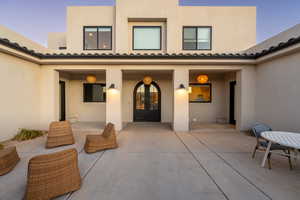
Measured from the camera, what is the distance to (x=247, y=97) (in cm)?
661

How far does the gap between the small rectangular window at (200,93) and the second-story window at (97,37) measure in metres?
6.47

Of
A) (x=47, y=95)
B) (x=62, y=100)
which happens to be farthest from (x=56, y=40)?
(x=47, y=95)

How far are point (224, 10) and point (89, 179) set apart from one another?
11.7 m

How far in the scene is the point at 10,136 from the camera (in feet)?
17.1

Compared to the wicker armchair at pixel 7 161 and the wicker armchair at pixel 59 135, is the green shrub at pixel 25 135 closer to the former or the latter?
the wicker armchair at pixel 59 135

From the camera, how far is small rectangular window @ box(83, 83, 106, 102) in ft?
30.2

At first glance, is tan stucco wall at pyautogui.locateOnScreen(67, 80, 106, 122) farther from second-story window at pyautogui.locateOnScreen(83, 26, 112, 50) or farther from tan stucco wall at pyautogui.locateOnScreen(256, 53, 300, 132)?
tan stucco wall at pyautogui.locateOnScreen(256, 53, 300, 132)


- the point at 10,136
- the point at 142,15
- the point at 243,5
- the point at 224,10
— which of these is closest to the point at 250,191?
the point at 10,136

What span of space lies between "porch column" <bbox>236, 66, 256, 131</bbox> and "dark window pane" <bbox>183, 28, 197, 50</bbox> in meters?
3.67

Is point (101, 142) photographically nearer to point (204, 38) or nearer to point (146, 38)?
point (146, 38)

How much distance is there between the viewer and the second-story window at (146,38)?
889cm

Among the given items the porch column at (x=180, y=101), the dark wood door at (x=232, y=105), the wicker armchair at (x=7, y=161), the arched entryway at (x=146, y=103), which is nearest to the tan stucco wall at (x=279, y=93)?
the dark wood door at (x=232, y=105)

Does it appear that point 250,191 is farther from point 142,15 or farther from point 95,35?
point 95,35

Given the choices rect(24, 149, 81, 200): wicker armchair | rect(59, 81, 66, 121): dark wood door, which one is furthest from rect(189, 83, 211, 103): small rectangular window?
rect(59, 81, 66, 121): dark wood door
